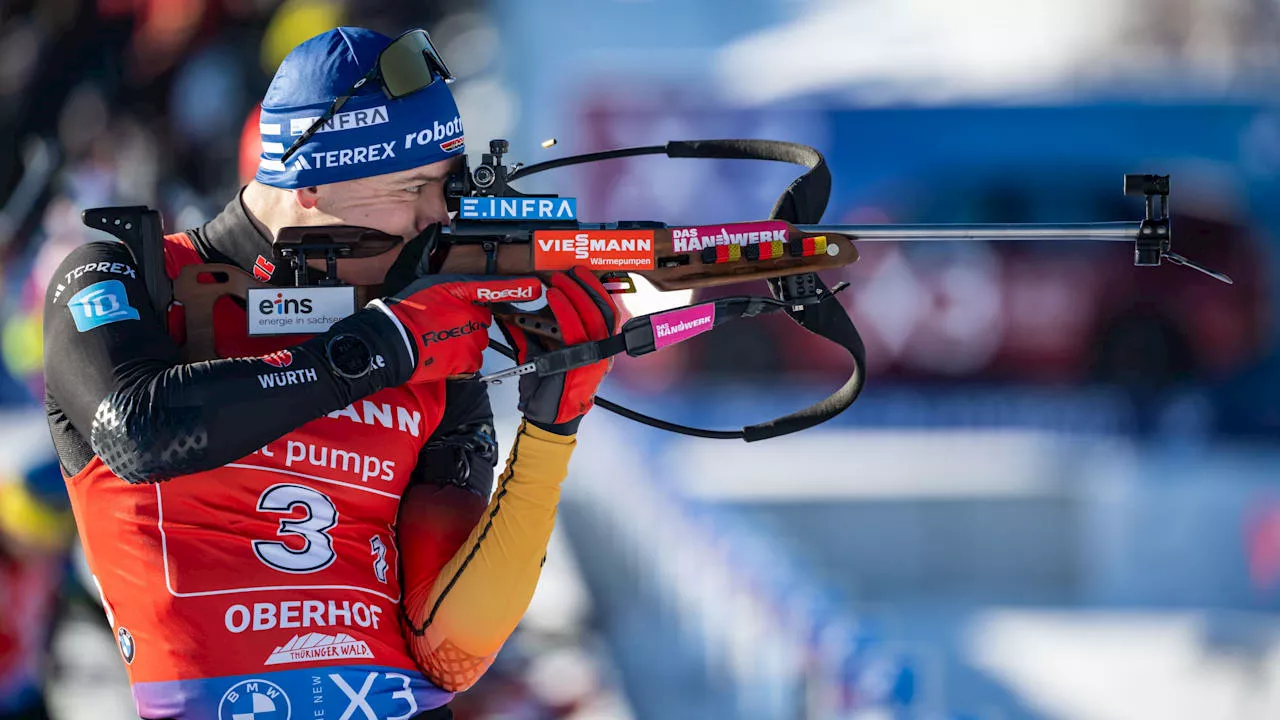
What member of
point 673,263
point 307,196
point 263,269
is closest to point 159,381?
point 263,269

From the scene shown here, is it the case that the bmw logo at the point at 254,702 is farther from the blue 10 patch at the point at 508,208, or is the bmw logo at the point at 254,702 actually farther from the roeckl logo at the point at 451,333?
the blue 10 patch at the point at 508,208

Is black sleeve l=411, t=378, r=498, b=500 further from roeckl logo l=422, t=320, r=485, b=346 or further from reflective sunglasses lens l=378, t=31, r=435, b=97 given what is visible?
reflective sunglasses lens l=378, t=31, r=435, b=97

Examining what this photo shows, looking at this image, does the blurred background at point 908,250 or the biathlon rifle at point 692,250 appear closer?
the biathlon rifle at point 692,250

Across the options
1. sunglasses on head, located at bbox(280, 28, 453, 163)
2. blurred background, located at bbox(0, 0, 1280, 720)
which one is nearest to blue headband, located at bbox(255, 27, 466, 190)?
sunglasses on head, located at bbox(280, 28, 453, 163)

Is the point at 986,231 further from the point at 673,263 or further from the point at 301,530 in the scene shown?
the point at 301,530

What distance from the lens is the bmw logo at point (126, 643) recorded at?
2350 millimetres

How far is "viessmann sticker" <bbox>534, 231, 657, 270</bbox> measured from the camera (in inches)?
97.7

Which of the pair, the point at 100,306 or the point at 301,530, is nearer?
the point at 100,306

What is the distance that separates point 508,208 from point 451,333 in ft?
0.88

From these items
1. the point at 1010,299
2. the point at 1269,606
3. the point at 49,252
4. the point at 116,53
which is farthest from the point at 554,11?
the point at 1269,606

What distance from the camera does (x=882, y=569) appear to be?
8.71 metres

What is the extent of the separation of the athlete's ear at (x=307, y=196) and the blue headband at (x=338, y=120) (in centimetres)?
3

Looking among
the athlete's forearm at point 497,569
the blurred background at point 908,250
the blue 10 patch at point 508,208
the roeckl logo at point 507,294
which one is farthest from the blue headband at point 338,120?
the blurred background at point 908,250

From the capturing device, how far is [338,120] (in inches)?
94.4
